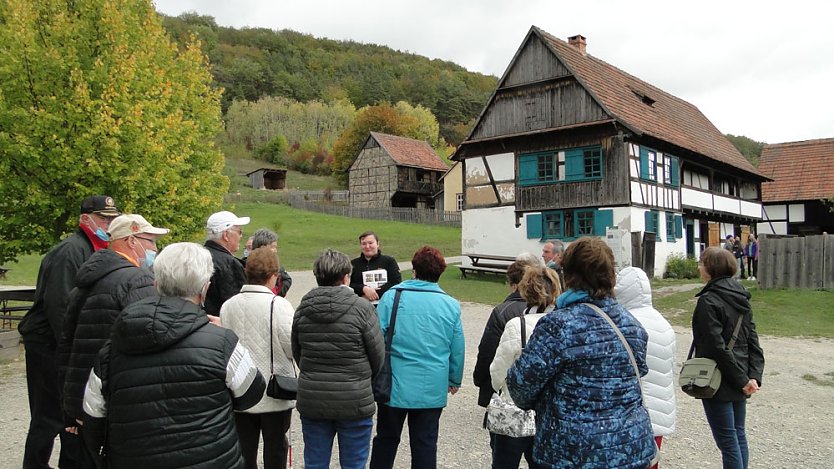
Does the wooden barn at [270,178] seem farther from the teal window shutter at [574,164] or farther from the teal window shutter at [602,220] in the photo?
the teal window shutter at [602,220]

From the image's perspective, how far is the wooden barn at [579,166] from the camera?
71.6ft

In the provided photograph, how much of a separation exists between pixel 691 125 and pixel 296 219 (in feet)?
92.6

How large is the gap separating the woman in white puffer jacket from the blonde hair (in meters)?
0.39

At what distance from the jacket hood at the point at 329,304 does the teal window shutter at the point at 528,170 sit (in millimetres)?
20645

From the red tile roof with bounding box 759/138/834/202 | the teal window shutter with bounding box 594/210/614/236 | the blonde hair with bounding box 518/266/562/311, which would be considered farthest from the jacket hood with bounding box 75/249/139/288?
the red tile roof with bounding box 759/138/834/202

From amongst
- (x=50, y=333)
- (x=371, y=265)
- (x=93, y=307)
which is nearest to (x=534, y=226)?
(x=371, y=265)

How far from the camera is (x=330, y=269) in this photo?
3844mm

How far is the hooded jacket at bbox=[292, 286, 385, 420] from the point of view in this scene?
3668 millimetres

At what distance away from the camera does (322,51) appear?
125875 millimetres

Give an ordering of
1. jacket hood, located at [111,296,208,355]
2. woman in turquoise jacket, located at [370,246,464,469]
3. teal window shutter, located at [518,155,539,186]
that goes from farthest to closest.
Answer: teal window shutter, located at [518,155,539,186] → woman in turquoise jacket, located at [370,246,464,469] → jacket hood, located at [111,296,208,355]

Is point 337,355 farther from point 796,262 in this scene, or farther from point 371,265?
point 796,262

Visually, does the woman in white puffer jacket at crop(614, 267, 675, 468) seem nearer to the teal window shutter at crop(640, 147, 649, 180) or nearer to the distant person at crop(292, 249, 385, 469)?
the distant person at crop(292, 249, 385, 469)

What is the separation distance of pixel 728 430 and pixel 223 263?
12.9 ft

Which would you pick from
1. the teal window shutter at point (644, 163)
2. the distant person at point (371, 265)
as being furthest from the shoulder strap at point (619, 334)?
the teal window shutter at point (644, 163)
